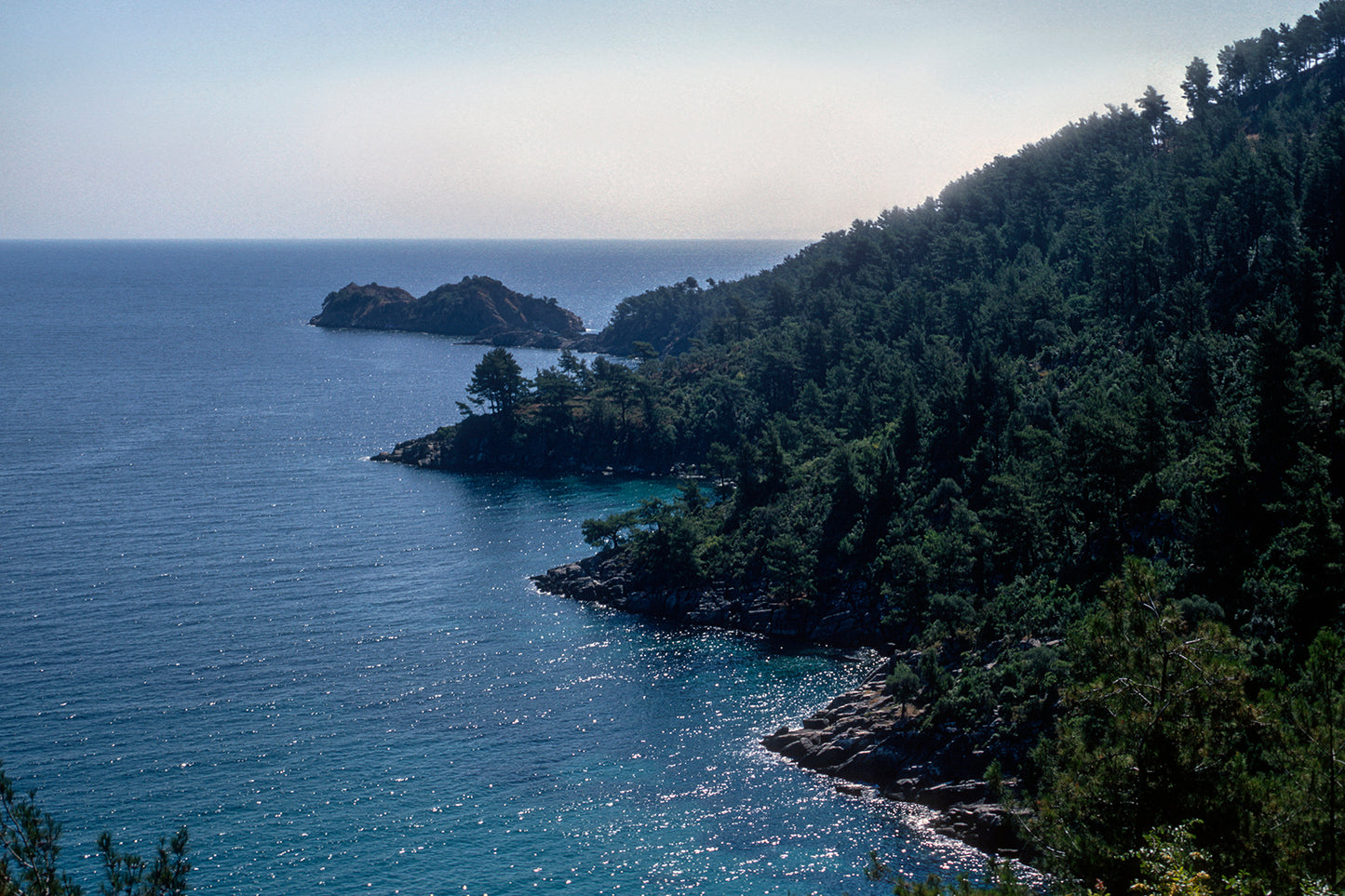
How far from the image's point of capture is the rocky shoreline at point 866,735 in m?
54.8

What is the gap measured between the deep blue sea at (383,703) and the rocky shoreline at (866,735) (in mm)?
1711

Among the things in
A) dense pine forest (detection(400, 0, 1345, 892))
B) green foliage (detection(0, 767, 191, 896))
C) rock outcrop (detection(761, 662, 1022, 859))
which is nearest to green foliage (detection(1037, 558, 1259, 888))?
dense pine forest (detection(400, 0, 1345, 892))

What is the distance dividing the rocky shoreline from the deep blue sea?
1711mm

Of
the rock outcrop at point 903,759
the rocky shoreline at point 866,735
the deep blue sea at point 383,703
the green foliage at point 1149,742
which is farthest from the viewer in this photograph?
the rocky shoreline at point 866,735

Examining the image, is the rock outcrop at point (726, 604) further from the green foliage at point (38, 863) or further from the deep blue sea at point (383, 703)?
the green foliage at point (38, 863)

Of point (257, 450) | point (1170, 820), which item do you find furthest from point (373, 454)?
point (1170, 820)

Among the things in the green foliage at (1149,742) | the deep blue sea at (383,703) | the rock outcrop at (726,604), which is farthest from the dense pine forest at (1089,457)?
the deep blue sea at (383,703)

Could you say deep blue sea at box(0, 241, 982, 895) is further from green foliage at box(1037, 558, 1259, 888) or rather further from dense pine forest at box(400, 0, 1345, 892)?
green foliage at box(1037, 558, 1259, 888)

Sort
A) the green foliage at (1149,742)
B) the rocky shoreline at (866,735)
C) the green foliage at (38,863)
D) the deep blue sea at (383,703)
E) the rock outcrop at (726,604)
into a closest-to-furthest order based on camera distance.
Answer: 1. the green foliage at (38,863)
2. the green foliage at (1149,742)
3. the deep blue sea at (383,703)
4. the rocky shoreline at (866,735)
5. the rock outcrop at (726,604)

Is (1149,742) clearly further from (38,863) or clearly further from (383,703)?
(383,703)

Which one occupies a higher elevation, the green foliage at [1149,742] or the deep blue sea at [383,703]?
the green foliage at [1149,742]

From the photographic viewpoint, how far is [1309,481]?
182 ft

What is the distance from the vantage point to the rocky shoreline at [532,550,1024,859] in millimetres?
54844

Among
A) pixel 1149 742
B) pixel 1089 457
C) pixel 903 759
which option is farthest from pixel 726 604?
pixel 1149 742
